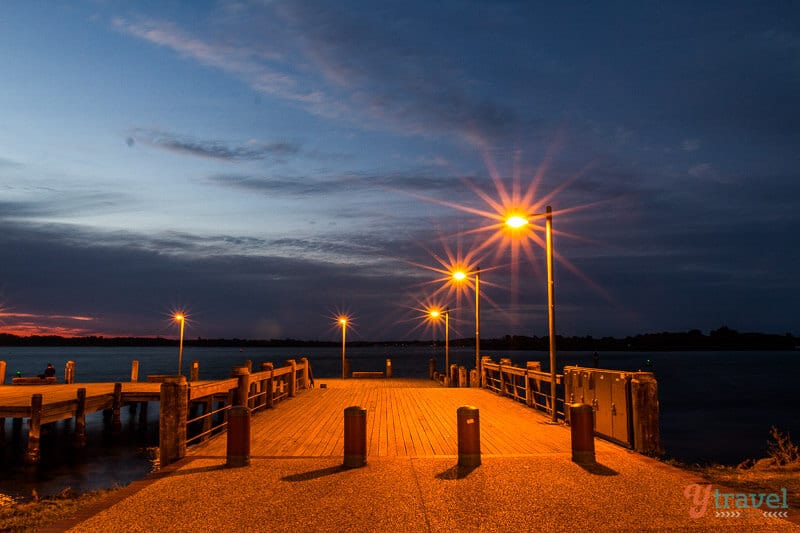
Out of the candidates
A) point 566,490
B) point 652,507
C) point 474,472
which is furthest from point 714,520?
point 474,472

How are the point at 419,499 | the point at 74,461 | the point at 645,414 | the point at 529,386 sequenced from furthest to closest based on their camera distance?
the point at 74,461 → the point at 529,386 → the point at 645,414 → the point at 419,499

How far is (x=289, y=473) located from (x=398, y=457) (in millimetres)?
2075

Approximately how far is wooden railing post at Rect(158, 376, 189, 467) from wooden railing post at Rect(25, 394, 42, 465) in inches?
649

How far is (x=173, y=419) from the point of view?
34.7ft

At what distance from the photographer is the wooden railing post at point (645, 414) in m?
10.9

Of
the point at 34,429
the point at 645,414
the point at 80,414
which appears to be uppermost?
the point at 645,414

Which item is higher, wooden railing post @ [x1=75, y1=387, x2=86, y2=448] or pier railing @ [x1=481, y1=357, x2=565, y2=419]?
pier railing @ [x1=481, y1=357, x2=565, y2=419]

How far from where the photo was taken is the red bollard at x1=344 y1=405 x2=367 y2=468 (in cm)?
990

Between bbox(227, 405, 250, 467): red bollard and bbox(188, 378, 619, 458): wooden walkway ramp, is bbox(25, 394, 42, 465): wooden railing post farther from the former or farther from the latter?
bbox(227, 405, 250, 467): red bollard

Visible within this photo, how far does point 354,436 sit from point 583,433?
3.72 meters

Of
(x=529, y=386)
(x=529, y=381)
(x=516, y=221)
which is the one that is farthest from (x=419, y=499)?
(x=529, y=381)

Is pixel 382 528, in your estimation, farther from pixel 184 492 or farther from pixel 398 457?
pixel 398 457

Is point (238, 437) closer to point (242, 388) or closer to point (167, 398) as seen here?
point (167, 398)

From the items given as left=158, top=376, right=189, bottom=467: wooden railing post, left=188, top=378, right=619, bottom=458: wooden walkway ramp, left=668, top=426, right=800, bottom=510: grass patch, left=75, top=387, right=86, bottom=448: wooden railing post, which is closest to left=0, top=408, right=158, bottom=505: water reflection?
left=75, top=387, right=86, bottom=448: wooden railing post
